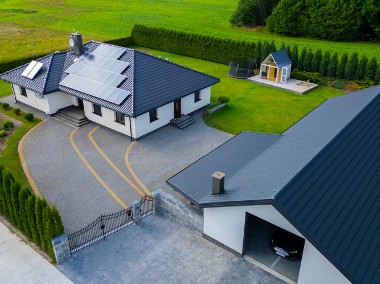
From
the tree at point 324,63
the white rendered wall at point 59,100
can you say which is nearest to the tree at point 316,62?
the tree at point 324,63

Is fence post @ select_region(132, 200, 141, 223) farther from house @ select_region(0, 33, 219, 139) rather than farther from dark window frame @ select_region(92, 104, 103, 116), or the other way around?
dark window frame @ select_region(92, 104, 103, 116)

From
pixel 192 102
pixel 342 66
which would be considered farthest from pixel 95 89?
pixel 342 66

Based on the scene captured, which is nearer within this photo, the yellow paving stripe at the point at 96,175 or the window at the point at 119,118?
the yellow paving stripe at the point at 96,175

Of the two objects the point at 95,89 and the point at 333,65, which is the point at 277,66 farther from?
the point at 95,89

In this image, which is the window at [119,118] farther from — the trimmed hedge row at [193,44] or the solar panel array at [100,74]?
the trimmed hedge row at [193,44]

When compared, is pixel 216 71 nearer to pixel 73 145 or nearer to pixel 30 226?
pixel 73 145

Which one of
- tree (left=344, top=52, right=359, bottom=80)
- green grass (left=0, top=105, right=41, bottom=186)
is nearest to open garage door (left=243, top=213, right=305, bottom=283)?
green grass (left=0, top=105, right=41, bottom=186)

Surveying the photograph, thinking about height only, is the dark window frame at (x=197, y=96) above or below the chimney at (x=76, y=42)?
below
